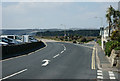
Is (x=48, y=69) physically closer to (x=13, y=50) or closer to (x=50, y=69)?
(x=50, y=69)

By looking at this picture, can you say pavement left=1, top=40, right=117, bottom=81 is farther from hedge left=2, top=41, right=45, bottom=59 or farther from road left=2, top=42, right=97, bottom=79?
hedge left=2, top=41, right=45, bottom=59

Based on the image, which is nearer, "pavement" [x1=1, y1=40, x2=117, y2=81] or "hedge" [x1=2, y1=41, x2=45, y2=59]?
"pavement" [x1=1, y1=40, x2=117, y2=81]

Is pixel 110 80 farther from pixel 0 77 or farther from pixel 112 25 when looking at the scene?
pixel 112 25

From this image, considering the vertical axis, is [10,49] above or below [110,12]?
below

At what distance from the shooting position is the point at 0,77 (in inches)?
453

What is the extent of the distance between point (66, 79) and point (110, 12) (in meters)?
54.6

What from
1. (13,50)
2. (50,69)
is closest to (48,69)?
(50,69)

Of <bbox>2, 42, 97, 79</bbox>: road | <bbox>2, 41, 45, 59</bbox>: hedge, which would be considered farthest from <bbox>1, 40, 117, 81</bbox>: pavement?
<bbox>2, 41, 45, 59</bbox>: hedge

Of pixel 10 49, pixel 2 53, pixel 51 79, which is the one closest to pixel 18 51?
pixel 10 49

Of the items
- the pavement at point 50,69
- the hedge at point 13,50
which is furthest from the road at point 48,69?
the hedge at point 13,50

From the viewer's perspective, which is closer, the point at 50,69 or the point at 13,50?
the point at 50,69

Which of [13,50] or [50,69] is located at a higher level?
[13,50]

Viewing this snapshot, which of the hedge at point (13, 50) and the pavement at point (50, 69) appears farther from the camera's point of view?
the hedge at point (13, 50)

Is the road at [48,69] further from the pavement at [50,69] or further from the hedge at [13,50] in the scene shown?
the hedge at [13,50]
